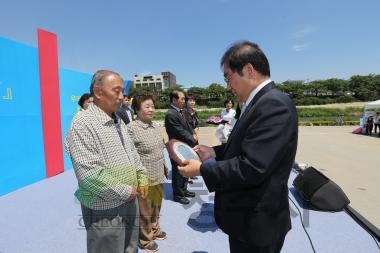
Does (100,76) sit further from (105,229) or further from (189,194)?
(189,194)

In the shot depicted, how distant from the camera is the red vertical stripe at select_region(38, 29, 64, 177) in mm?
6211

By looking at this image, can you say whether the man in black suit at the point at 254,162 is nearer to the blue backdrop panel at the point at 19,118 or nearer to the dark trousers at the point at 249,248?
the dark trousers at the point at 249,248

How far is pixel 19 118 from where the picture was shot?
18.2ft

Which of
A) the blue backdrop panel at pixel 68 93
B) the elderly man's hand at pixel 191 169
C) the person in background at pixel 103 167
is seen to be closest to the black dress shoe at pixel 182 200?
the person in background at pixel 103 167

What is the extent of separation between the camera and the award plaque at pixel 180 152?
168cm

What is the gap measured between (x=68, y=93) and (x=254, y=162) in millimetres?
7104

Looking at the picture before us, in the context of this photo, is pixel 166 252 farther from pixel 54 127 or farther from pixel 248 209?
pixel 54 127

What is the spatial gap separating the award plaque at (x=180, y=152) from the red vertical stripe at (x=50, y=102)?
5464 millimetres

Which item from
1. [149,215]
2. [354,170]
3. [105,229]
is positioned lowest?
[354,170]

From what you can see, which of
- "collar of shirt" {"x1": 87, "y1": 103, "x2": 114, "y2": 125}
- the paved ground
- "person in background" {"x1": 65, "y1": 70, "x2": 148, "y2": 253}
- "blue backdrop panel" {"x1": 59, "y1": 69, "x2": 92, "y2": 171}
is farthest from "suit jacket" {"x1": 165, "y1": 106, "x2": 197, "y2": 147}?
"blue backdrop panel" {"x1": 59, "y1": 69, "x2": 92, "y2": 171}

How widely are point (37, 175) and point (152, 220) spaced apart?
394 centimetres

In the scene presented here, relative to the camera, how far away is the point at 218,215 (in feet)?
5.23

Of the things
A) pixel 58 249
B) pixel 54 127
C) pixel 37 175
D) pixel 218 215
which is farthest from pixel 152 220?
pixel 54 127

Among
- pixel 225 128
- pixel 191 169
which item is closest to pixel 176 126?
pixel 225 128
